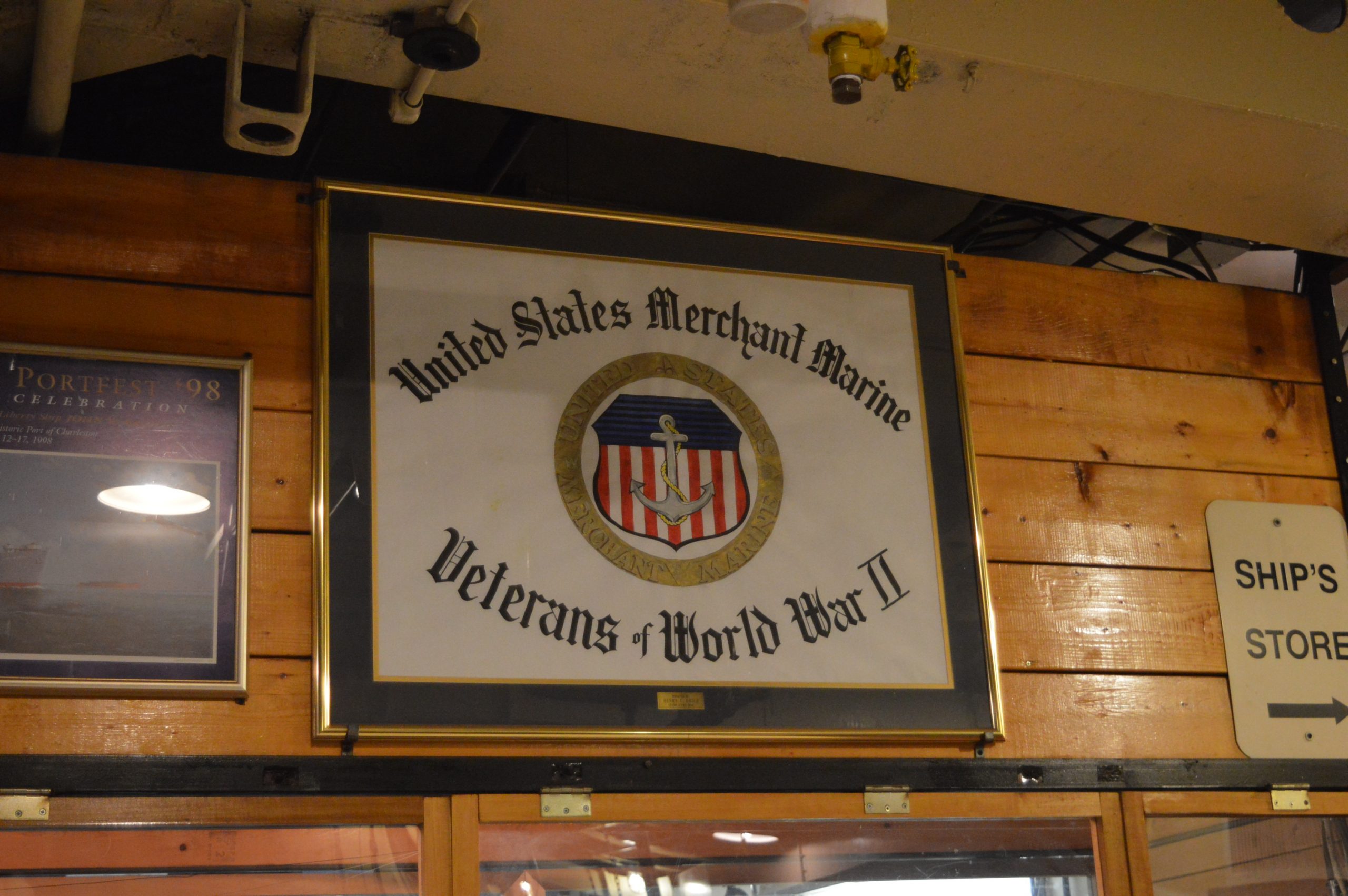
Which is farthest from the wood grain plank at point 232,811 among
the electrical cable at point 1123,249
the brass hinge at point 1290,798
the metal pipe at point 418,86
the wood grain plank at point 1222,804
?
the electrical cable at point 1123,249

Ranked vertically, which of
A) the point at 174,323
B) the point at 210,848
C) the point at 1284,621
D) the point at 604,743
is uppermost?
the point at 174,323

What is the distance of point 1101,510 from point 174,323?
1652mm

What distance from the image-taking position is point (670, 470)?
2.29 meters

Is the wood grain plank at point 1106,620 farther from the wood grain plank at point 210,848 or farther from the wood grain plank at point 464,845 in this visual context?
the wood grain plank at point 210,848

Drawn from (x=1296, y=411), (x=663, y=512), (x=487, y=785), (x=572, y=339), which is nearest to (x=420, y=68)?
(x=572, y=339)

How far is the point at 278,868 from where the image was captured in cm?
197

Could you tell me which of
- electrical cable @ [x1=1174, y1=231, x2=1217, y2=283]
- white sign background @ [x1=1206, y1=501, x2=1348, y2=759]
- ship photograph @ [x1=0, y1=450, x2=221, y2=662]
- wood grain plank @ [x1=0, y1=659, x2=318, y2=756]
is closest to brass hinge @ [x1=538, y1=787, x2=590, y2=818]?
wood grain plank @ [x1=0, y1=659, x2=318, y2=756]

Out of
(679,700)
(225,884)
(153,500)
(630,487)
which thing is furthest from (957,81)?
(225,884)

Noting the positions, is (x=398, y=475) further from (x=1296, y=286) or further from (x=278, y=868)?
(x=1296, y=286)

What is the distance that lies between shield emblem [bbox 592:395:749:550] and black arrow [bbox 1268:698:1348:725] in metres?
1.07

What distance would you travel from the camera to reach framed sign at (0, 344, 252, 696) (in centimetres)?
190

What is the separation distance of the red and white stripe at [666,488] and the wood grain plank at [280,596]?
0.49 metres

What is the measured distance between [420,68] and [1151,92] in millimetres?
1146

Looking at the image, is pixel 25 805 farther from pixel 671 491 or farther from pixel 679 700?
pixel 671 491
